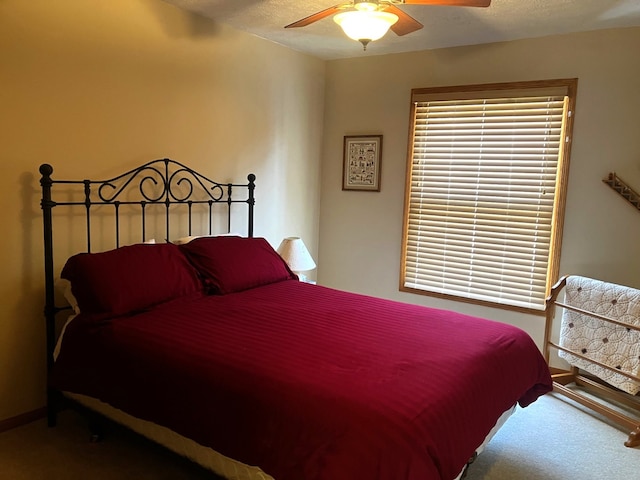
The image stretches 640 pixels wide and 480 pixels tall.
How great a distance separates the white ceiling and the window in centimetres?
36

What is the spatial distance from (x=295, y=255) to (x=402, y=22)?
5.99ft

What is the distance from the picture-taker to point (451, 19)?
10.5 feet

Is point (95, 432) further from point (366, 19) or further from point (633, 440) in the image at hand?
point (633, 440)

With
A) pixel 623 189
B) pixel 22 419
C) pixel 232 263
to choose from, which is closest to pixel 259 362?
pixel 232 263

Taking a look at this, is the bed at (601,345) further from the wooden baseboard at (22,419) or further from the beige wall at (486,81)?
the wooden baseboard at (22,419)

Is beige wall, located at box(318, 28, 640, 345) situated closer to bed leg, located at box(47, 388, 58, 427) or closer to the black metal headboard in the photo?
the black metal headboard

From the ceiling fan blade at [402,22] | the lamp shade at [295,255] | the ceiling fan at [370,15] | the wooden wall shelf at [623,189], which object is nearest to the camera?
the ceiling fan at [370,15]

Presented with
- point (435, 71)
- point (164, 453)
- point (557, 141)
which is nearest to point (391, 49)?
point (435, 71)

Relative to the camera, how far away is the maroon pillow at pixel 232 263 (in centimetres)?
292

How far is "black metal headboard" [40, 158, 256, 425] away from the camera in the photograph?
8.43 ft

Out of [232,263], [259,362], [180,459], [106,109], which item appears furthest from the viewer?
[232,263]

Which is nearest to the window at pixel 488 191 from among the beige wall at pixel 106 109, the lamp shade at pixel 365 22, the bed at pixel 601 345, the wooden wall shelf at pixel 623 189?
the wooden wall shelf at pixel 623 189

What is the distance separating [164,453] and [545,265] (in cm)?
280

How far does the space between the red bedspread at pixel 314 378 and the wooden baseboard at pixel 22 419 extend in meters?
0.42
